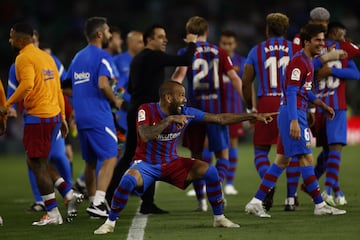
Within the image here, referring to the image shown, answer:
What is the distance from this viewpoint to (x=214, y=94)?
11297 mm

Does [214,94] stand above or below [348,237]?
above

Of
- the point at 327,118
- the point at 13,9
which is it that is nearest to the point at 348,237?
the point at 327,118

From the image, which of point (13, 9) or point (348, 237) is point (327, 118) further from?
point (13, 9)

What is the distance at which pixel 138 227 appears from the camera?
31.0 ft

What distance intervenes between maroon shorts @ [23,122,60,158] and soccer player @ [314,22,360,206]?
321 centimetres

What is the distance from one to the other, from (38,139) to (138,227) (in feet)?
4.72

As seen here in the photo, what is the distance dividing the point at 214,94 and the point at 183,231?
8.83ft

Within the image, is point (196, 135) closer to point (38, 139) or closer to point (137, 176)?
point (38, 139)

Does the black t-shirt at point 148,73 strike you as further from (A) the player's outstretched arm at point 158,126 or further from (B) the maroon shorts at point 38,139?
(A) the player's outstretched arm at point 158,126

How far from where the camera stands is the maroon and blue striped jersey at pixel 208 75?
1124cm

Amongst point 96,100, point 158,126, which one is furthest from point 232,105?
point 158,126

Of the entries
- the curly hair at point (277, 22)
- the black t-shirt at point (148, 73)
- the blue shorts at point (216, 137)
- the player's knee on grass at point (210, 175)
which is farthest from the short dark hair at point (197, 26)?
the player's knee on grass at point (210, 175)

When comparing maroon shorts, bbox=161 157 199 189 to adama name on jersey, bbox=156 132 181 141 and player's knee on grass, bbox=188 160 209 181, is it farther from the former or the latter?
adama name on jersey, bbox=156 132 181 141

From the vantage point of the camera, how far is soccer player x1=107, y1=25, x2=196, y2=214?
10.8 m
